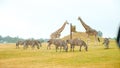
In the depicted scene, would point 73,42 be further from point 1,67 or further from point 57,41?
point 1,67

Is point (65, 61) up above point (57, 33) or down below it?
below

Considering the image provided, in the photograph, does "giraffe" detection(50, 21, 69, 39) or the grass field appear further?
"giraffe" detection(50, 21, 69, 39)

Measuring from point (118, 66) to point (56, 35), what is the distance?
106 feet

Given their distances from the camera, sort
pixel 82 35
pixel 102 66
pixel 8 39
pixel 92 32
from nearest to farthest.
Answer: pixel 102 66
pixel 92 32
pixel 82 35
pixel 8 39

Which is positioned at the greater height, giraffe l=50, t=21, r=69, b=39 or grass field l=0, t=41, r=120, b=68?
giraffe l=50, t=21, r=69, b=39

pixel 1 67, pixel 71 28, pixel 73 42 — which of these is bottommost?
pixel 1 67

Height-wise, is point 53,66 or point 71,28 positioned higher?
point 71,28

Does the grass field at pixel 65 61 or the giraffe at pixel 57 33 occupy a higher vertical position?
the giraffe at pixel 57 33

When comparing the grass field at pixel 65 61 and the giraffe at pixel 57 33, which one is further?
the giraffe at pixel 57 33

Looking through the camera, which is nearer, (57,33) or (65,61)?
(65,61)

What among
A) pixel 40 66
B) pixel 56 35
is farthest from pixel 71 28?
pixel 40 66

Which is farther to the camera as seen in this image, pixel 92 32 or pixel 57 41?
pixel 92 32

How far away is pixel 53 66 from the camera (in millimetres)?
21188


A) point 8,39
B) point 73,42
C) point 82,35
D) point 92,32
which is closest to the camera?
point 73,42
